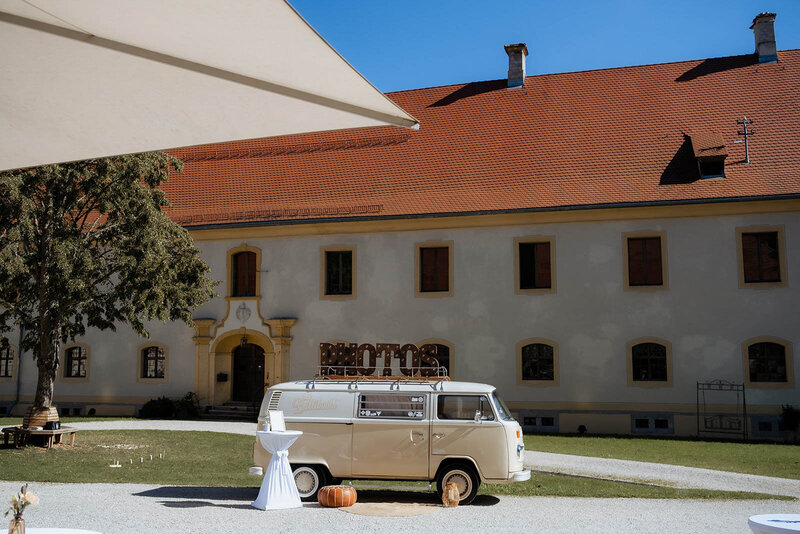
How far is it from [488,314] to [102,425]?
1262cm

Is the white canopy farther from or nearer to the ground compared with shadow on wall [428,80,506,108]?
nearer to the ground

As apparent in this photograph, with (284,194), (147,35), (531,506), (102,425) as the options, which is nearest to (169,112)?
(147,35)

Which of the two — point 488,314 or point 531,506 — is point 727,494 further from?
point 488,314

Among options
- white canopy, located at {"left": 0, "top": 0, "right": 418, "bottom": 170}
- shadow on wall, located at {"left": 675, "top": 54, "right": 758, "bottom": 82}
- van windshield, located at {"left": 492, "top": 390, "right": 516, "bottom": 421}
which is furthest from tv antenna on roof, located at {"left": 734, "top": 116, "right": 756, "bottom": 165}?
white canopy, located at {"left": 0, "top": 0, "right": 418, "bottom": 170}

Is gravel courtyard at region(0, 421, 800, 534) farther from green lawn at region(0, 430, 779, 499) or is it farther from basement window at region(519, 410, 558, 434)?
basement window at region(519, 410, 558, 434)

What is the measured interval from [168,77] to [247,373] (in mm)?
26302

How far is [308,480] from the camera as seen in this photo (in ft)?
39.7

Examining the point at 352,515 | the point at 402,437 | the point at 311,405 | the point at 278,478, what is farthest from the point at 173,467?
the point at 352,515

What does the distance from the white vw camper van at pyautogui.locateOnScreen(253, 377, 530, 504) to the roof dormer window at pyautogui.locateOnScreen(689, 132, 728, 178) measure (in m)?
15.7

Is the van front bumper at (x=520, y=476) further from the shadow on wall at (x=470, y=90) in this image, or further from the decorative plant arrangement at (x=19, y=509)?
the shadow on wall at (x=470, y=90)

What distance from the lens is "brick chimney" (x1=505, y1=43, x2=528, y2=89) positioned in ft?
101

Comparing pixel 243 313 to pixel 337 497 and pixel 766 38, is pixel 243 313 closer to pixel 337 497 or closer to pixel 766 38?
pixel 337 497

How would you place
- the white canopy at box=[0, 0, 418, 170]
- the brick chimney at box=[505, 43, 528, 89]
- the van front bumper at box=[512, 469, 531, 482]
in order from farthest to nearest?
the brick chimney at box=[505, 43, 528, 89] < the van front bumper at box=[512, 469, 531, 482] < the white canopy at box=[0, 0, 418, 170]

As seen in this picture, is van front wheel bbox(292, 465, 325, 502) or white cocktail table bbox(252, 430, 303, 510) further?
van front wheel bbox(292, 465, 325, 502)
